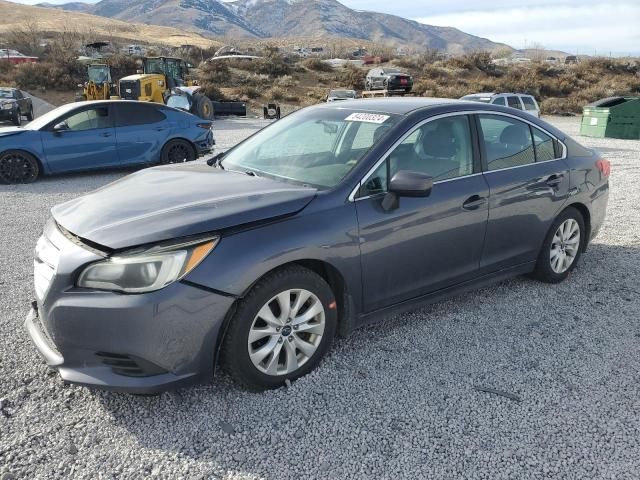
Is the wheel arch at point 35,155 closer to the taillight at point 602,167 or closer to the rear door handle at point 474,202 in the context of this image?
the rear door handle at point 474,202

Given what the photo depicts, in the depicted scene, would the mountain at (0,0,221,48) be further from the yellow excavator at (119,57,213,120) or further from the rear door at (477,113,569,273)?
the rear door at (477,113,569,273)

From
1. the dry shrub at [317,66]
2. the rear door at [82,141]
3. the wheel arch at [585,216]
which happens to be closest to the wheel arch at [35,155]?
the rear door at [82,141]

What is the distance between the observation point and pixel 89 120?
32.3 feet

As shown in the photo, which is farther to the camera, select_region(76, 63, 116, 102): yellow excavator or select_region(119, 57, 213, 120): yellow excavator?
select_region(76, 63, 116, 102): yellow excavator

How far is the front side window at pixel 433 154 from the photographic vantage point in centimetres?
343

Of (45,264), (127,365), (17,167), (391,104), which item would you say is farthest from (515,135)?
(17,167)

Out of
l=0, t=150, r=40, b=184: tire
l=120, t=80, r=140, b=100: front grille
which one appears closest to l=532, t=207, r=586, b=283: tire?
l=0, t=150, r=40, b=184: tire

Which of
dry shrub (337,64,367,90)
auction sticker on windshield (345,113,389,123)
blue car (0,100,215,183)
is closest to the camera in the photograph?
auction sticker on windshield (345,113,389,123)

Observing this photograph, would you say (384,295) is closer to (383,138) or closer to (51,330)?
(383,138)

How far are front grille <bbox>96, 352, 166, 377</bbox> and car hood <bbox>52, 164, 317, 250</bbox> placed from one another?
55 centimetres

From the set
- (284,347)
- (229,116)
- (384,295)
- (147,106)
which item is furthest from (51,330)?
(229,116)

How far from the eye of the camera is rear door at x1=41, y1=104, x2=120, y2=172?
9.56 m

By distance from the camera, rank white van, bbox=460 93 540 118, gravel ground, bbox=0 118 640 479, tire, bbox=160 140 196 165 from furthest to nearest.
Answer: white van, bbox=460 93 540 118
tire, bbox=160 140 196 165
gravel ground, bbox=0 118 640 479

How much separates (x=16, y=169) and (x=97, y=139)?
1440 millimetres
